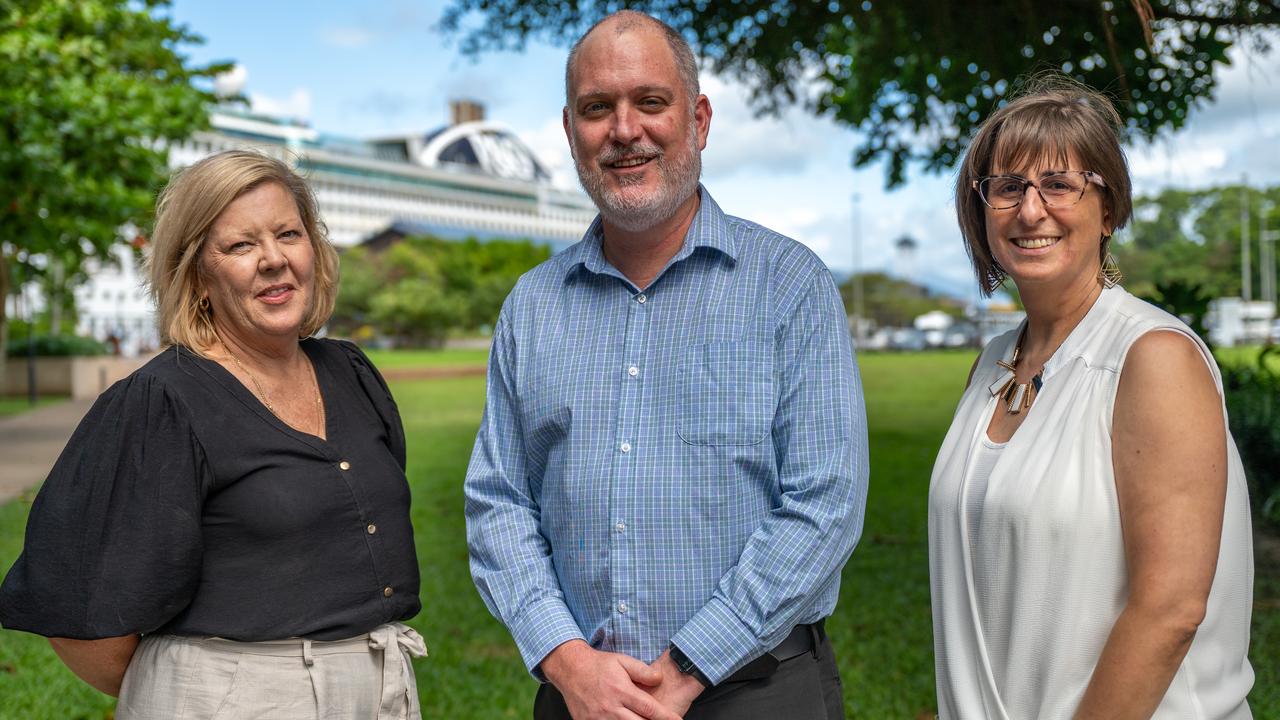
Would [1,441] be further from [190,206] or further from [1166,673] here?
[1166,673]

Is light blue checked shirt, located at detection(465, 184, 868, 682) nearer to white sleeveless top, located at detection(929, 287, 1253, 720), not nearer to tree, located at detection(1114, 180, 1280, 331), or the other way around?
white sleeveless top, located at detection(929, 287, 1253, 720)

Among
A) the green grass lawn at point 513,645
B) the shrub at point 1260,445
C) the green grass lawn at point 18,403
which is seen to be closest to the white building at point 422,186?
the green grass lawn at point 18,403

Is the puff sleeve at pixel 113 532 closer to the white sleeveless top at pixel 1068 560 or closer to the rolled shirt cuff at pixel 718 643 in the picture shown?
the rolled shirt cuff at pixel 718 643

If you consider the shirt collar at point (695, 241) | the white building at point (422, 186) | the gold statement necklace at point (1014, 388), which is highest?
the white building at point (422, 186)

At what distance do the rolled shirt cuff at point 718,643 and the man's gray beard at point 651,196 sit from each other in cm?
86

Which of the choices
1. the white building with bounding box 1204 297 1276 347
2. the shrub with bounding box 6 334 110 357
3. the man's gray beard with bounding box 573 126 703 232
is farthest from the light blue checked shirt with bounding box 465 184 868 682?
the white building with bounding box 1204 297 1276 347

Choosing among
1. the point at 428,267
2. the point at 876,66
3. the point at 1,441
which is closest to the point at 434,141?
the point at 428,267

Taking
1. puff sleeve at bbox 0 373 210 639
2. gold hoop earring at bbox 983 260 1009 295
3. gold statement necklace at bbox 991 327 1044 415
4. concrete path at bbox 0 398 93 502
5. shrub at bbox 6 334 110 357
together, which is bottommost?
concrete path at bbox 0 398 93 502

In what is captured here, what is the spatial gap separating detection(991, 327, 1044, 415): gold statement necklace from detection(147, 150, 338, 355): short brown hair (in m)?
1.65

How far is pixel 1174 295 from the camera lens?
7.70 meters

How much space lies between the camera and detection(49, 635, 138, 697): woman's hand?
8.25 ft

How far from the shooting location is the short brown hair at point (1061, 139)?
2.21 metres

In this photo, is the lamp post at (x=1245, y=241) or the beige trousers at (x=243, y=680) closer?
the beige trousers at (x=243, y=680)

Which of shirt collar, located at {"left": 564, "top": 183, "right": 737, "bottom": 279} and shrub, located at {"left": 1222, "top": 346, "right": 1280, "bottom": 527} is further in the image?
shrub, located at {"left": 1222, "top": 346, "right": 1280, "bottom": 527}
